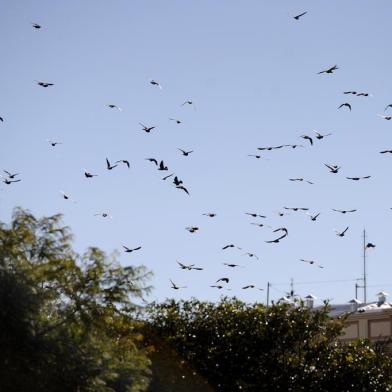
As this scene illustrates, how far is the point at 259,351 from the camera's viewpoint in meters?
50.2

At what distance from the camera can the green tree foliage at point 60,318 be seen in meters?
31.5

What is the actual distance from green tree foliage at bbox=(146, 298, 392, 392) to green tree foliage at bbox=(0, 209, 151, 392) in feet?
45.0

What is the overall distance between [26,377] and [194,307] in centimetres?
2152

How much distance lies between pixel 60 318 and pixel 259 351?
62.7 ft

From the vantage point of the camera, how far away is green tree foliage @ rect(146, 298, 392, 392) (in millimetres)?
49250

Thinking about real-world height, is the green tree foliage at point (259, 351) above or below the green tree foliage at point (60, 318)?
above

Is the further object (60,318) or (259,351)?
(259,351)

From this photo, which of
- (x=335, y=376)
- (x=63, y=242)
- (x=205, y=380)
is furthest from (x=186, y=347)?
(x=63, y=242)

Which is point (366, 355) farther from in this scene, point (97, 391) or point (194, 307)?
point (97, 391)

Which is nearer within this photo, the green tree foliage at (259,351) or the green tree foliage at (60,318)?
the green tree foliage at (60,318)

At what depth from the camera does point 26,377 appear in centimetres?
3158

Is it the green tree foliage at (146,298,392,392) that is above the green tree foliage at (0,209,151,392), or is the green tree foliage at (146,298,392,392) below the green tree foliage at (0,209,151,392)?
above

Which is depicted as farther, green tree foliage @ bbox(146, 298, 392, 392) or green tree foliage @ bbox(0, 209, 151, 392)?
green tree foliage @ bbox(146, 298, 392, 392)

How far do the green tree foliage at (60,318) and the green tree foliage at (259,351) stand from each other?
13.7 m
